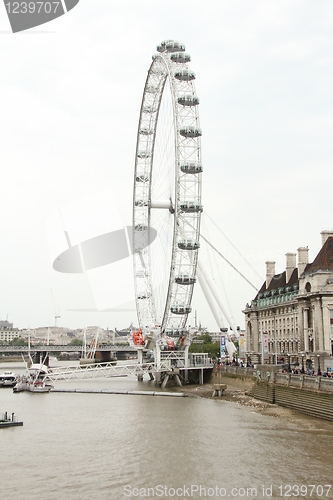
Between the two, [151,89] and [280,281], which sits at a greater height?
[151,89]

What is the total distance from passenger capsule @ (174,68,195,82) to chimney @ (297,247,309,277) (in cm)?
1843

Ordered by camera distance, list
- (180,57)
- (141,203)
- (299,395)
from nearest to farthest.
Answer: (299,395)
(180,57)
(141,203)

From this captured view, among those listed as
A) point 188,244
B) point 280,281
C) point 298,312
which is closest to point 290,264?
point 280,281

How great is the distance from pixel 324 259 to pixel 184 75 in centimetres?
2089

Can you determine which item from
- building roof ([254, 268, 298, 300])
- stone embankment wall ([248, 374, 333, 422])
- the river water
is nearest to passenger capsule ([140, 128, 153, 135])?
building roof ([254, 268, 298, 300])

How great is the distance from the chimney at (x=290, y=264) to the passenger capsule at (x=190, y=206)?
45.5 ft

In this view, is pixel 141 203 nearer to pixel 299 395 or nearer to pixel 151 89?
pixel 151 89

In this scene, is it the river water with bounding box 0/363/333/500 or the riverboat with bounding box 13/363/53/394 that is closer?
the river water with bounding box 0/363/333/500

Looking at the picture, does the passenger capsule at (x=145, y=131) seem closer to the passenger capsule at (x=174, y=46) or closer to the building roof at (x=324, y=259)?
the passenger capsule at (x=174, y=46)

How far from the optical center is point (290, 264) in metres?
62.0

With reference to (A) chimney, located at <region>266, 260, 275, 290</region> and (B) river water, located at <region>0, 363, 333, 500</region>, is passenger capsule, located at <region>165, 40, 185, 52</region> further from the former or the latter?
(B) river water, located at <region>0, 363, 333, 500</region>

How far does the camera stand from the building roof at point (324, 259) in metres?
46.7

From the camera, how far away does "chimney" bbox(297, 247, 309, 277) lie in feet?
171

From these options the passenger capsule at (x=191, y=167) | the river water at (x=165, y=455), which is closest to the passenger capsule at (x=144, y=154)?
the passenger capsule at (x=191, y=167)
